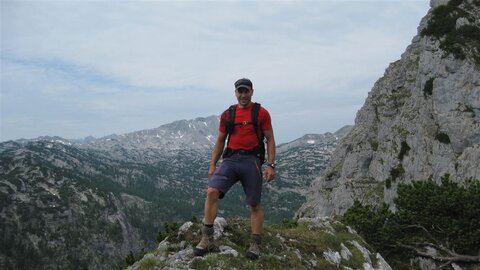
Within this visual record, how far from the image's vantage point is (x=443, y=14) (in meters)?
80.4

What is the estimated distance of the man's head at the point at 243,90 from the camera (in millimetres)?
11008

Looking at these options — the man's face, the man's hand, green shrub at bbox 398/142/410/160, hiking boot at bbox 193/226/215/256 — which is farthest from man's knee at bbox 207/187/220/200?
green shrub at bbox 398/142/410/160

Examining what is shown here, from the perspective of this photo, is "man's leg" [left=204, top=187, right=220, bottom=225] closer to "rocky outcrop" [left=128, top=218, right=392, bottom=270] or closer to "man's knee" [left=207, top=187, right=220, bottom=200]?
"man's knee" [left=207, top=187, right=220, bottom=200]

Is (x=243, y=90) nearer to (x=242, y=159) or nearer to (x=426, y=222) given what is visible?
(x=242, y=159)

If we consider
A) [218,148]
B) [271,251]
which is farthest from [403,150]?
[218,148]

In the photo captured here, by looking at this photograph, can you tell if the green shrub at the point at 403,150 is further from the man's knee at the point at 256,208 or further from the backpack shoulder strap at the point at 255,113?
the backpack shoulder strap at the point at 255,113

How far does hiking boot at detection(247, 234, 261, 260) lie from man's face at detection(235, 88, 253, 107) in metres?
4.12

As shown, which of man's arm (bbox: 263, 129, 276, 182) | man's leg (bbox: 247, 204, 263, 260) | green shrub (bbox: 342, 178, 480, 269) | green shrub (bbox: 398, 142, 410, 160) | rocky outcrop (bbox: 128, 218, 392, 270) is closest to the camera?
rocky outcrop (bbox: 128, 218, 392, 270)

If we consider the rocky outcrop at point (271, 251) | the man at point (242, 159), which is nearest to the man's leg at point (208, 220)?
the man at point (242, 159)

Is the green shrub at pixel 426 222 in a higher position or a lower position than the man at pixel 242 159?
lower

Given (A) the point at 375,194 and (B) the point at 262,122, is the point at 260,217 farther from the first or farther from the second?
(A) the point at 375,194

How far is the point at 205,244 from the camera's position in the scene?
1116 cm

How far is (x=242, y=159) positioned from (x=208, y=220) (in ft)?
6.76

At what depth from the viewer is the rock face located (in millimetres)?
68438
